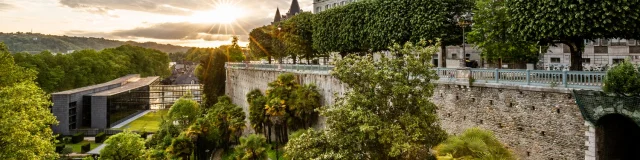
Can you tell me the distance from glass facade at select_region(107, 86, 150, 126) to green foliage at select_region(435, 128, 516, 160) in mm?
56223

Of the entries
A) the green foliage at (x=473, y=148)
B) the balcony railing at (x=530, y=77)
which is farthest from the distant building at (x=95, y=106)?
the green foliage at (x=473, y=148)

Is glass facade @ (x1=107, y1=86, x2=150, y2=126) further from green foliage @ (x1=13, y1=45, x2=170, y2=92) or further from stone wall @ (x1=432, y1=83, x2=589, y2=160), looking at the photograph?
stone wall @ (x1=432, y1=83, x2=589, y2=160)

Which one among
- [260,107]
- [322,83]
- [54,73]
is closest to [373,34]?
[322,83]

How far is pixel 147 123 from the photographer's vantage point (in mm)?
62281

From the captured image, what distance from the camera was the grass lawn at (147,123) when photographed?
5818 centimetres

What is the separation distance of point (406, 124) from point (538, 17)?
971 cm

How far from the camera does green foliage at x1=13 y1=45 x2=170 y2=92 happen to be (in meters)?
74.8

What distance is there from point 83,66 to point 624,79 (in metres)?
93.4

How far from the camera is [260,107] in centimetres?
3878

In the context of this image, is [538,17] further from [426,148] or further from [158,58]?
[158,58]

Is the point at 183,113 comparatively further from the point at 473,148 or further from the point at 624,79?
the point at 624,79

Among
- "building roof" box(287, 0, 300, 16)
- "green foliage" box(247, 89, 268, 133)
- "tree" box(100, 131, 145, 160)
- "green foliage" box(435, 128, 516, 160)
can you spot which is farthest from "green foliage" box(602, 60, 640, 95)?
"building roof" box(287, 0, 300, 16)

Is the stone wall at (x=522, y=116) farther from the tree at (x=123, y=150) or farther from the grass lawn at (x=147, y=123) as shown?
the grass lawn at (x=147, y=123)

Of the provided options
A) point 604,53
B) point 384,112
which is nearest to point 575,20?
point 384,112
